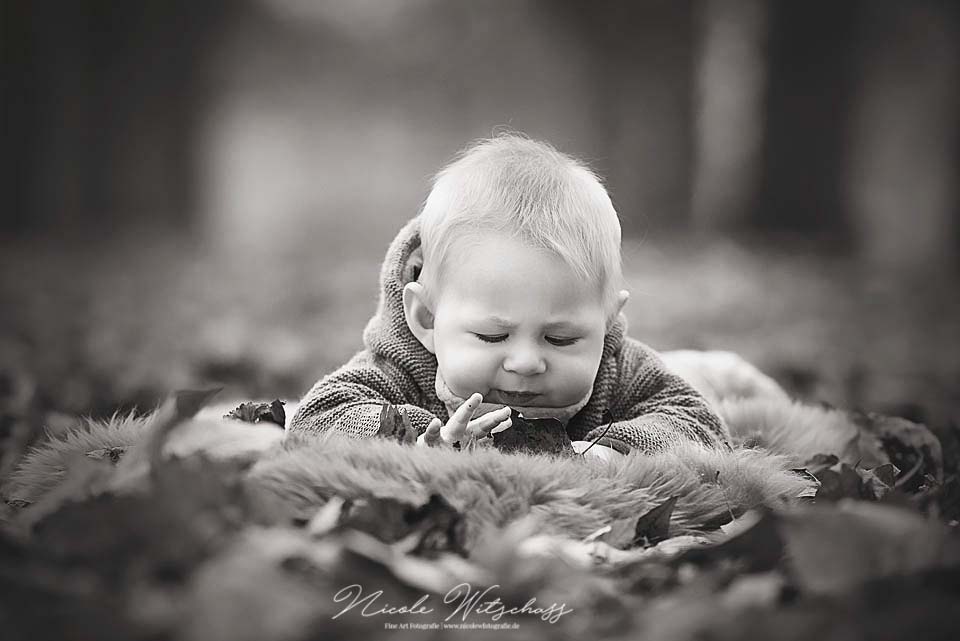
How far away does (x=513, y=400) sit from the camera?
232 centimetres

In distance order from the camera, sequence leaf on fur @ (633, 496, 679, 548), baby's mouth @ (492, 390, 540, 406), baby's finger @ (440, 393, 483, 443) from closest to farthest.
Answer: leaf on fur @ (633, 496, 679, 548) → baby's finger @ (440, 393, 483, 443) → baby's mouth @ (492, 390, 540, 406)

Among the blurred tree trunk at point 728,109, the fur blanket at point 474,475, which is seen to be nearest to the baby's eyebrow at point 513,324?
the fur blanket at point 474,475

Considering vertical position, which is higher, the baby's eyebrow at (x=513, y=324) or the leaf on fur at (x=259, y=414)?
the baby's eyebrow at (x=513, y=324)

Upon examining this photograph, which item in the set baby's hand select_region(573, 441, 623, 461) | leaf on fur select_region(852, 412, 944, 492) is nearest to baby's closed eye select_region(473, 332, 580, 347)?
baby's hand select_region(573, 441, 623, 461)

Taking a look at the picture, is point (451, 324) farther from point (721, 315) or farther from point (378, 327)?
point (721, 315)

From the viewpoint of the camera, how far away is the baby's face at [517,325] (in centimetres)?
222

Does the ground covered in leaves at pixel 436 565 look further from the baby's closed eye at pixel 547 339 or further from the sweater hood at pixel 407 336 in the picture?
the baby's closed eye at pixel 547 339

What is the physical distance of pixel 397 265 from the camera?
8.55 feet

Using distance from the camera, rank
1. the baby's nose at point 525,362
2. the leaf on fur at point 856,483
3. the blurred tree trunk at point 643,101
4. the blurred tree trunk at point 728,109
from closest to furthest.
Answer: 1. the leaf on fur at point 856,483
2. the baby's nose at point 525,362
3. the blurred tree trunk at point 728,109
4. the blurred tree trunk at point 643,101

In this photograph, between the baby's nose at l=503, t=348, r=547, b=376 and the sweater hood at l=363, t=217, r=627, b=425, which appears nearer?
the baby's nose at l=503, t=348, r=547, b=376

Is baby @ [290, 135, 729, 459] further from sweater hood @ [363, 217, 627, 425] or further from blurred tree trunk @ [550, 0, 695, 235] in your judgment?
blurred tree trunk @ [550, 0, 695, 235]

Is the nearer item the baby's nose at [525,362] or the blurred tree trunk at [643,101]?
the baby's nose at [525,362]

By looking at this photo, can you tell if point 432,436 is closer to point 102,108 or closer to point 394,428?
point 394,428

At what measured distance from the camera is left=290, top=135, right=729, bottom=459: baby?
2.23 meters
